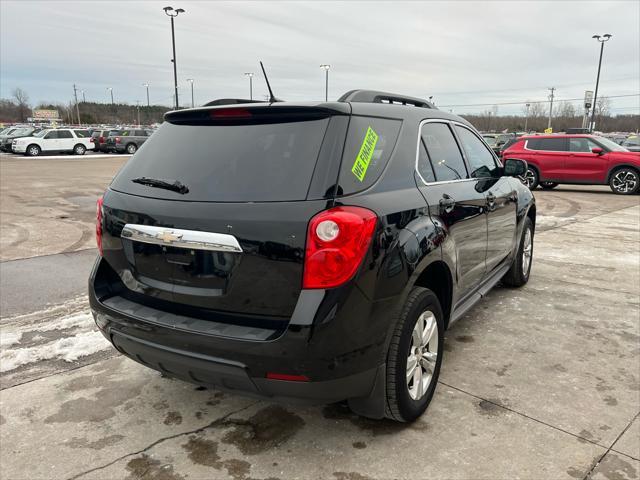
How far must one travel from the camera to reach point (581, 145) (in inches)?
584

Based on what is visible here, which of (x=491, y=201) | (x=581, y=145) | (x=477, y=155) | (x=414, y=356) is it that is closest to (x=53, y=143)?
(x=581, y=145)

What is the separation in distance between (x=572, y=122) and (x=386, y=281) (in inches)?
4090

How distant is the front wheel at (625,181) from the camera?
47.5 ft

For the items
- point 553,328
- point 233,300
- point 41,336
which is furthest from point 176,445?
point 553,328

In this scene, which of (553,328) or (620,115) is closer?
(553,328)

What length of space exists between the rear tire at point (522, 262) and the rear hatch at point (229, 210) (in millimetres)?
3272

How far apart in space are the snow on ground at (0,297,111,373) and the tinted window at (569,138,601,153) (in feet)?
47.6

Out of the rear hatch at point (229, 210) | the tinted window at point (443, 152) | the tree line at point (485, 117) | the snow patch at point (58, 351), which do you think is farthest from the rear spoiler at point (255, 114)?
the tree line at point (485, 117)

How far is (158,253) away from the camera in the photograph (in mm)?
2496

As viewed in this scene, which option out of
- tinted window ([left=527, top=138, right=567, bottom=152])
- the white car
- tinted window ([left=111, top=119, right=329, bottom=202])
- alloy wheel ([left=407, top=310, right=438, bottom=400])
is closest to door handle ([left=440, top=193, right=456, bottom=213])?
alloy wheel ([left=407, top=310, right=438, bottom=400])

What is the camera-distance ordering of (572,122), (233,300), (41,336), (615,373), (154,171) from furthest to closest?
(572,122) → (41,336) → (615,373) → (154,171) → (233,300)

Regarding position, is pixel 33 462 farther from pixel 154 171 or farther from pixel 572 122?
pixel 572 122

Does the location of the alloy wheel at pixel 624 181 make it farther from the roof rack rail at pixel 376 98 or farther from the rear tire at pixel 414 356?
the rear tire at pixel 414 356

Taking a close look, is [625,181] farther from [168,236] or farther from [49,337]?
[168,236]
